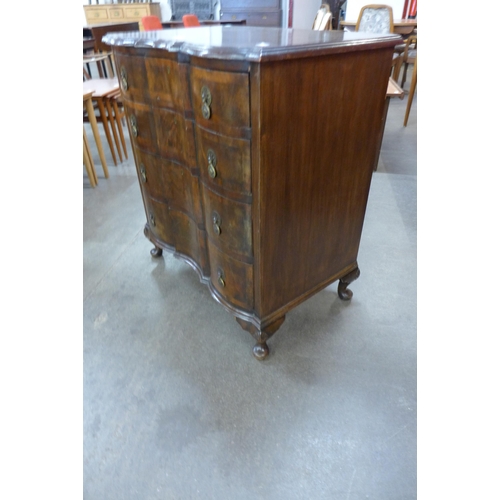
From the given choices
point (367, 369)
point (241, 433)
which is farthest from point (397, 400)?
point (241, 433)

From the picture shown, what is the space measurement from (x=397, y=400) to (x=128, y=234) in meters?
1.72

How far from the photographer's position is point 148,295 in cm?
178

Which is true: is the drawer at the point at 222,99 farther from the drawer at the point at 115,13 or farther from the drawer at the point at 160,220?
the drawer at the point at 115,13

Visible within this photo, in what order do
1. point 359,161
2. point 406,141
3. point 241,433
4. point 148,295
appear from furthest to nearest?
point 406,141 → point 148,295 → point 359,161 → point 241,433

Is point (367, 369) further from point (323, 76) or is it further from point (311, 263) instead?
point (323, 76)

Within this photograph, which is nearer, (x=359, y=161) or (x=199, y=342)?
(x=359, y=161)

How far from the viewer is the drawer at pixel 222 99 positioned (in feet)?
3.07

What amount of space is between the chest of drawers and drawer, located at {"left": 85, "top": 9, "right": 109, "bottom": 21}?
26.8ft

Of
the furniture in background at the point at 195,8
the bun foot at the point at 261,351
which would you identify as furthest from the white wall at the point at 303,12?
the bun foot at the point at 261,351

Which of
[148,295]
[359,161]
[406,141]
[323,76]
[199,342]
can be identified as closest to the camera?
[323,76]

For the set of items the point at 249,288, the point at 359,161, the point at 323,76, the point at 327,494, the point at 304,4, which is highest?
the point at 304,4

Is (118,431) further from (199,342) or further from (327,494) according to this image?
(327,494)

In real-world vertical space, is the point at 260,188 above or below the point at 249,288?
above

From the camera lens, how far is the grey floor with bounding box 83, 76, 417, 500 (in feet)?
3.56
